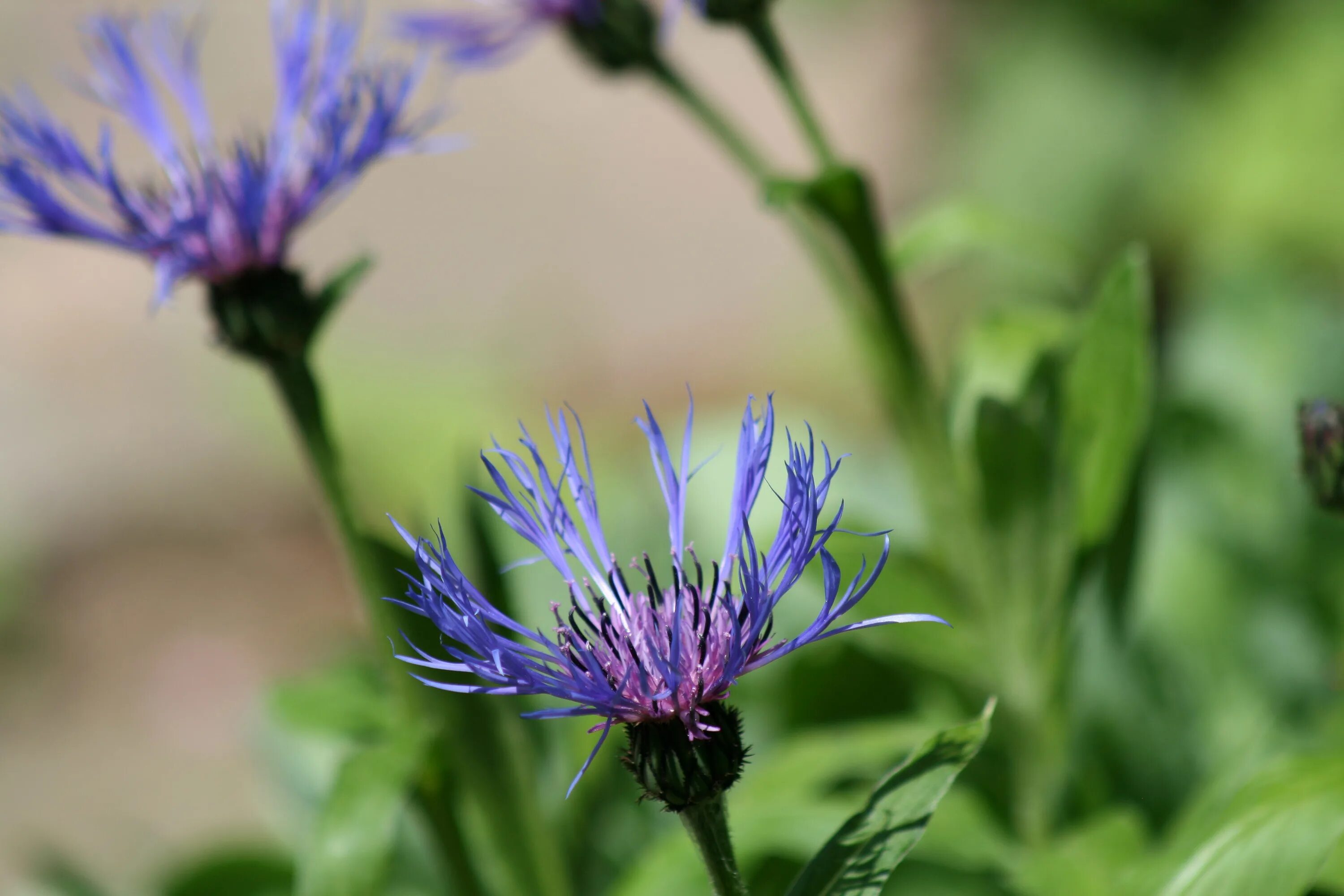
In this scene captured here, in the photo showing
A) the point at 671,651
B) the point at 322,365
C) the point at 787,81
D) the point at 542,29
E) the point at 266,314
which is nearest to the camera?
the point at 671,651

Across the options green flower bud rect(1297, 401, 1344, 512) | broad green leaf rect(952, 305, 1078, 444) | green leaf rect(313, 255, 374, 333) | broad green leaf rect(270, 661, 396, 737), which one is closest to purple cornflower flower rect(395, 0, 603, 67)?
green leaf rect(313, 255, 374, 333)

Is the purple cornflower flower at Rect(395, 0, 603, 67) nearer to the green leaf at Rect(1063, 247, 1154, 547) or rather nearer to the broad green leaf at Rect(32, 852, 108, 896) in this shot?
the green leaf at Rect(1063, 247, 1154, 547)

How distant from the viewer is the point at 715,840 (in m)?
0.58

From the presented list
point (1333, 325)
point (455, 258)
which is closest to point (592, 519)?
point (1333, 325)

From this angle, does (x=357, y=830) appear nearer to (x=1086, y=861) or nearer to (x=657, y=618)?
(x=657, y=618)

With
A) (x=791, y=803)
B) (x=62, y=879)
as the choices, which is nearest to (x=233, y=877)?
(x=62, y=879)

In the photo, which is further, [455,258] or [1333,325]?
[455,258]

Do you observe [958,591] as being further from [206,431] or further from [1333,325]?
[206,431]

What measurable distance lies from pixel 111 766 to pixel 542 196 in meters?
1.95

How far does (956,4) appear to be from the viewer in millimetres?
3393

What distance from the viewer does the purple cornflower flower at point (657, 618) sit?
0.55 metres

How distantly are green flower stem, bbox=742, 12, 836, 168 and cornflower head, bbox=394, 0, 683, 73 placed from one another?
0.11m

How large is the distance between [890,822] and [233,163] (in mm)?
588

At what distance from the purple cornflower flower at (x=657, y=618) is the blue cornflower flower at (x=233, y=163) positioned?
32cm
